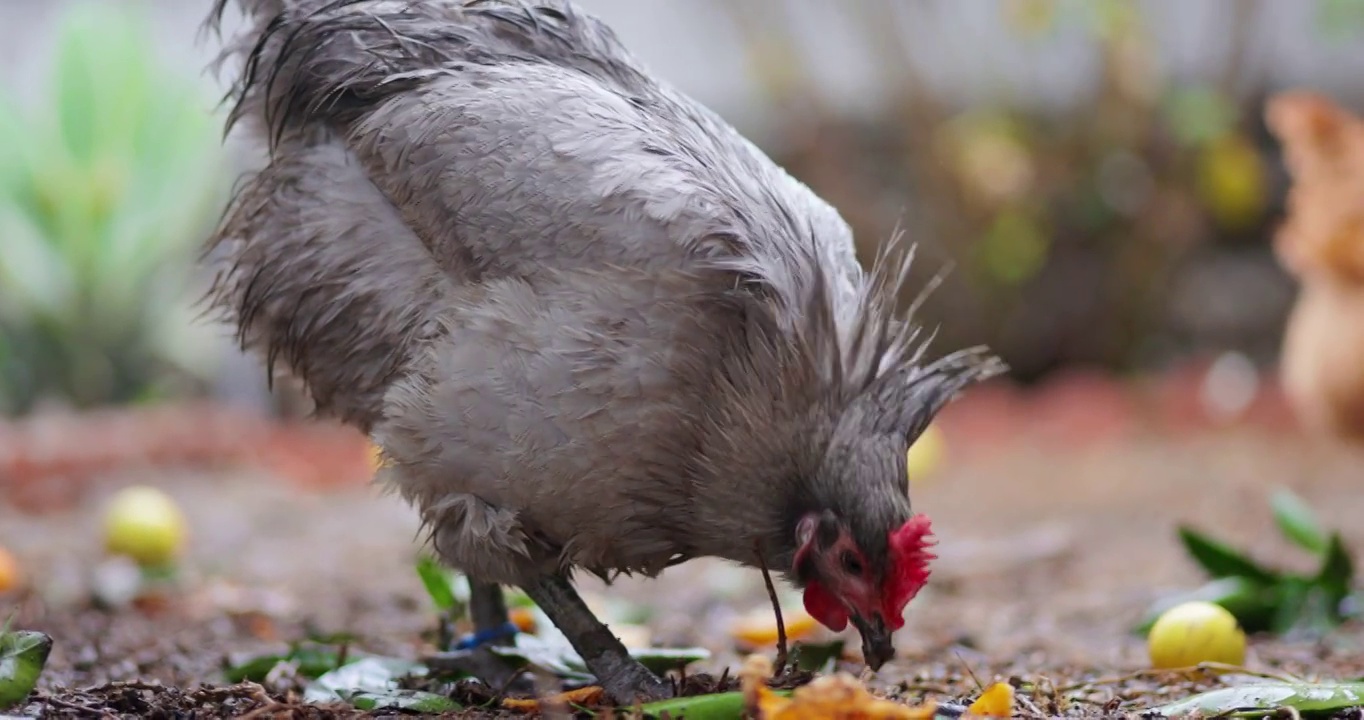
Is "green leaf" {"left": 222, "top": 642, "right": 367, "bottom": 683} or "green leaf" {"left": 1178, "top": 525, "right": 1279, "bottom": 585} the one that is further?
"green leaf" {"left": 1178, "top": 525, "right": 1279, "bottom": 585}

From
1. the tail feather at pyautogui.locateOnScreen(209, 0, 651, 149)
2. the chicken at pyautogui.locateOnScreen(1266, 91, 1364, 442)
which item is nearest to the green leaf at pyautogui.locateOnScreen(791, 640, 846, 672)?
the tail feather at pyautogui.locateOnScreen(209, 0, 651, 149)

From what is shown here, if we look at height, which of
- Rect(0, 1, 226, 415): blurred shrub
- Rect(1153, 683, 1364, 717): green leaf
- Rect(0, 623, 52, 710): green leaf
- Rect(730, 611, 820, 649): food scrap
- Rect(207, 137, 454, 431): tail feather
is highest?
Rect(0, 1, 226, 415): blurred shrub

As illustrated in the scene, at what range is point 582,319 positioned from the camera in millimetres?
2719

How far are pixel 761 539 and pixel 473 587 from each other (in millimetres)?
923

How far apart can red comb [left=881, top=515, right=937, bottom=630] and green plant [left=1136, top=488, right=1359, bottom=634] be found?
4.90 feet

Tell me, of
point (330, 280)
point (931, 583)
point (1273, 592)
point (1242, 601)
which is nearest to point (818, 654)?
point (330, 280)

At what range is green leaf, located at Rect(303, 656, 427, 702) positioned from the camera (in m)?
2.96

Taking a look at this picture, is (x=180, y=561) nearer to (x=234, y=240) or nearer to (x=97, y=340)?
(x=234, y=240)

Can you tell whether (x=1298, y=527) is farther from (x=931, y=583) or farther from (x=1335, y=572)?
(x=931, y=583)

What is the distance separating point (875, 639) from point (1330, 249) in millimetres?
4407

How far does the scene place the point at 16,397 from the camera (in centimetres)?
953

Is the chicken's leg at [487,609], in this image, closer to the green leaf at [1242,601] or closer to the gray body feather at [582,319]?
the gray body feather at [582,319]

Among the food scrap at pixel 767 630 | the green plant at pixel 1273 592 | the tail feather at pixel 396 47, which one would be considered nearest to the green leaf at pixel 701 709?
the food scrap at pixel 767 630

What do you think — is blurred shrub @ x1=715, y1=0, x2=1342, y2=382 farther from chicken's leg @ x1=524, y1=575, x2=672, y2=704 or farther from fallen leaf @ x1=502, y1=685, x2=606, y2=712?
fallen leaf @ x1=502, y1=685, x2=606, y2=712
